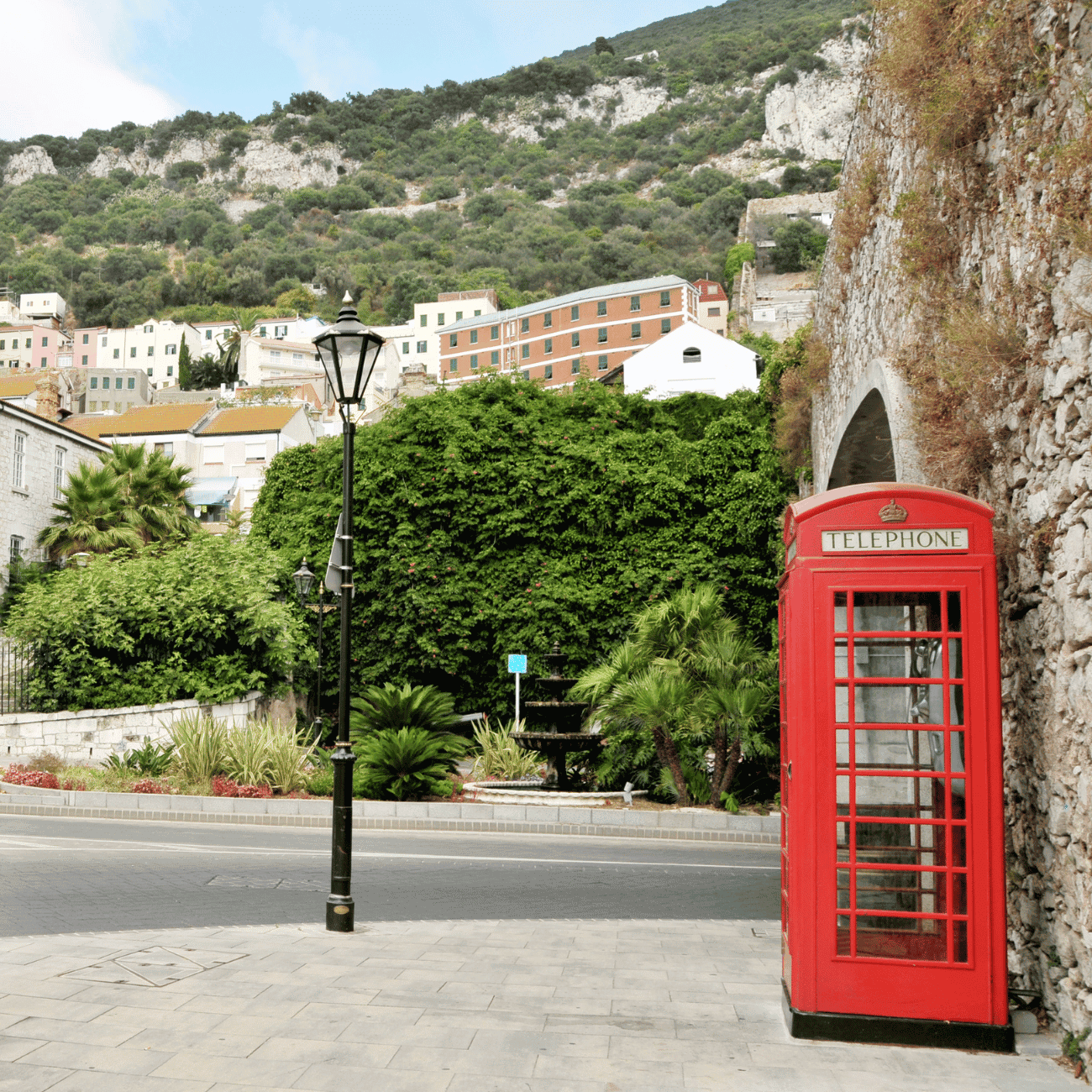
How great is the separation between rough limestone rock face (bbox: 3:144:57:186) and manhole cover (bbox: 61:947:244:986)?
198 metres

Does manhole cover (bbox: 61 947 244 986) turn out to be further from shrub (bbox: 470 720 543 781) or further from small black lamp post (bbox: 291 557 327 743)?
small black lamp post (bbox: 291 557 327 743)

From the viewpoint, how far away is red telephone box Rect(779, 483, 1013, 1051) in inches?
186

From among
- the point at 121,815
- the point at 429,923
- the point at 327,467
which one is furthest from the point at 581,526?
the point at 429,923

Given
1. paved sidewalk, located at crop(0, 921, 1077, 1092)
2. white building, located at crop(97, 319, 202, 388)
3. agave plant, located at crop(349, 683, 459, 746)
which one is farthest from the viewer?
white building, located at crop(97, 319, 202, 388)

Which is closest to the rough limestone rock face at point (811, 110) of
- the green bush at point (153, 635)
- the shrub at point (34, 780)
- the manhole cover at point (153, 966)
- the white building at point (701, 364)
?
the white building at point (701, 364)

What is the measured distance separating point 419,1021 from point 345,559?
151 inches

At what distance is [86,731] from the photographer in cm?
1894

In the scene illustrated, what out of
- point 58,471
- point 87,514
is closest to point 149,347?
point 58,471

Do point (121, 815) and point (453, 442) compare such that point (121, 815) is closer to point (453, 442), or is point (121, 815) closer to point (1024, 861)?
point (453, 442)

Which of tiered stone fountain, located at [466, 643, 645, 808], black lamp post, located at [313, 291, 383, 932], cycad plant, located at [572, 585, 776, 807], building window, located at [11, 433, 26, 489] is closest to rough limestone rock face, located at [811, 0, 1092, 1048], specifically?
black lamp post, located at [313, 291, 383, 932]

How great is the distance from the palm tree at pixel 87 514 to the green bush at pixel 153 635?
7997 millimetres

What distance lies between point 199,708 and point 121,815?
485cm

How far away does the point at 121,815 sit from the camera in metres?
15.0

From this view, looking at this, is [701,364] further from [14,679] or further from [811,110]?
[811,110]
